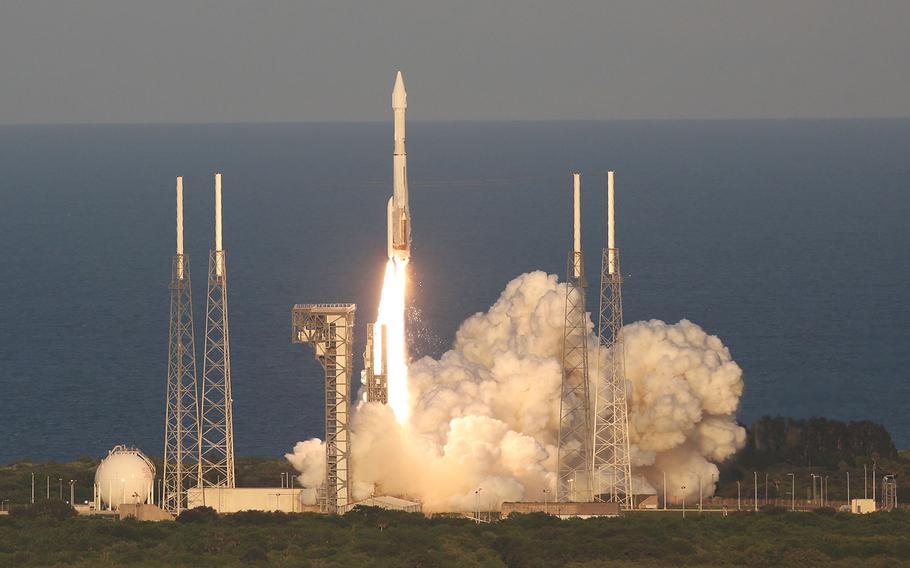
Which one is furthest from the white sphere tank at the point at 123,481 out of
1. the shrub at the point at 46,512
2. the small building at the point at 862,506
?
the small building at the point at 862,506

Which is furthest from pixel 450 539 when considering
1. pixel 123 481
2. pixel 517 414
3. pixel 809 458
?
pixel 809 458

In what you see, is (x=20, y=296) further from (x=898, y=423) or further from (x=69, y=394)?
(x=898, y=423)

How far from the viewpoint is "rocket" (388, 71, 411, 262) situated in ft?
282

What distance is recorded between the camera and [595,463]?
88250 mm

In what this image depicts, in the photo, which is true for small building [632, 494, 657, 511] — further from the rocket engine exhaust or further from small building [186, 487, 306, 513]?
small building [186, 487, 306, 513]

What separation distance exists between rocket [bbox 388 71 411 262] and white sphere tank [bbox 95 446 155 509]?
42.4 ft

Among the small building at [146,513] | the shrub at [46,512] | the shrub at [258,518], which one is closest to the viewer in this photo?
the shrub at [258,518]

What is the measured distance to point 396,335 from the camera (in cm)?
→ 9031

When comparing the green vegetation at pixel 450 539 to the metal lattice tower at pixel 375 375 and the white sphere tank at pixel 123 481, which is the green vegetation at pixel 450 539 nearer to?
the white sphere tank at pixel 123 481

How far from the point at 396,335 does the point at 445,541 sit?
14.5 m

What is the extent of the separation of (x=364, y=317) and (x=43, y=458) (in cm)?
3459

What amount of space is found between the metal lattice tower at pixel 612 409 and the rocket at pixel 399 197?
7.94 metres

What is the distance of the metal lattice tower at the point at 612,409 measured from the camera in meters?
83.3

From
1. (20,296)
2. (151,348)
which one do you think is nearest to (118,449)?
(151,348)
